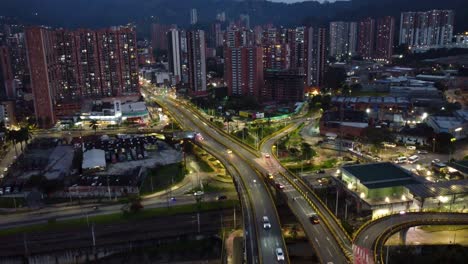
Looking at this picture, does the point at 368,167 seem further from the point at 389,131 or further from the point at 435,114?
the point at 435,114

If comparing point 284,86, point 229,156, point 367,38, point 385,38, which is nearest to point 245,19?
point 367,38

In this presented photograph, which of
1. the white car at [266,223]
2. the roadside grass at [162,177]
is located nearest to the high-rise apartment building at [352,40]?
the roadside grass at [162,177]

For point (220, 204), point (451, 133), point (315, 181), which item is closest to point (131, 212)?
point (220, 204)

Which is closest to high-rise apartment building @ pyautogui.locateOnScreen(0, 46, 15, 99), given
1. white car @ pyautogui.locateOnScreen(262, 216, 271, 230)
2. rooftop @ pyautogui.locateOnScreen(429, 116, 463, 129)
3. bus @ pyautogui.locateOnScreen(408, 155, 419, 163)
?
white car @ pyautogui.locateOnScreen(262, 216, 271, 230)

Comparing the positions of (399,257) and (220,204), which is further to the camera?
(220,204)

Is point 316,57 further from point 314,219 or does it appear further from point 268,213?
point 314,219

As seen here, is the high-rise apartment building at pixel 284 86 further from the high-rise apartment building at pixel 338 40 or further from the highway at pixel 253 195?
the high-rise apartment building at pixel 338 40
